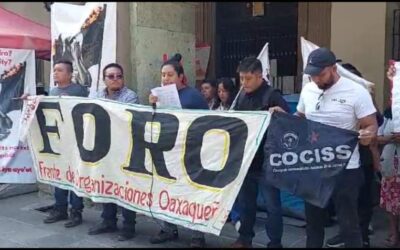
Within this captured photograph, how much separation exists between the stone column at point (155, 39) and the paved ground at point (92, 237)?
1701mm

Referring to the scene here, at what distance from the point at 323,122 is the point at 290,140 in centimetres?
29

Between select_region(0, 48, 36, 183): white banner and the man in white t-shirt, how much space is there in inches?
149

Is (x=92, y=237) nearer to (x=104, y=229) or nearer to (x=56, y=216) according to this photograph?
(x=104, y=229)

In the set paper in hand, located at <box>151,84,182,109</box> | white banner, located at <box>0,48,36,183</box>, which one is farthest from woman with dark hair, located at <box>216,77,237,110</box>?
white banner, located at <box>0,48,36,183</box>

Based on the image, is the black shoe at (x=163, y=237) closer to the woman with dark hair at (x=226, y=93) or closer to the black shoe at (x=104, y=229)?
the black shoe at (x=104, y=229)

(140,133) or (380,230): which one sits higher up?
(140,133)

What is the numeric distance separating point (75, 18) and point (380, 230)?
4286 mm

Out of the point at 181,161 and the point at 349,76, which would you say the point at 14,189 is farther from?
the point at 349,76

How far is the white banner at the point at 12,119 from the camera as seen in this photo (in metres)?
6.37

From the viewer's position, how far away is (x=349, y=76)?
16.1ft

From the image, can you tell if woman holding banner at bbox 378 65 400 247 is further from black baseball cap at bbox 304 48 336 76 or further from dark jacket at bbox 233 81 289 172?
black baseball cap at bbox 304 48 336 76

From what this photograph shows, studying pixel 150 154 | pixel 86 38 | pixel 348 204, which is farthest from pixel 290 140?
pixel 86 38

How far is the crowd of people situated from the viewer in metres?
4.03

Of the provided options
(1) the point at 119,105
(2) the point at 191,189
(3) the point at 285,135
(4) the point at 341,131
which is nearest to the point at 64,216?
(1) the point at 119,105
